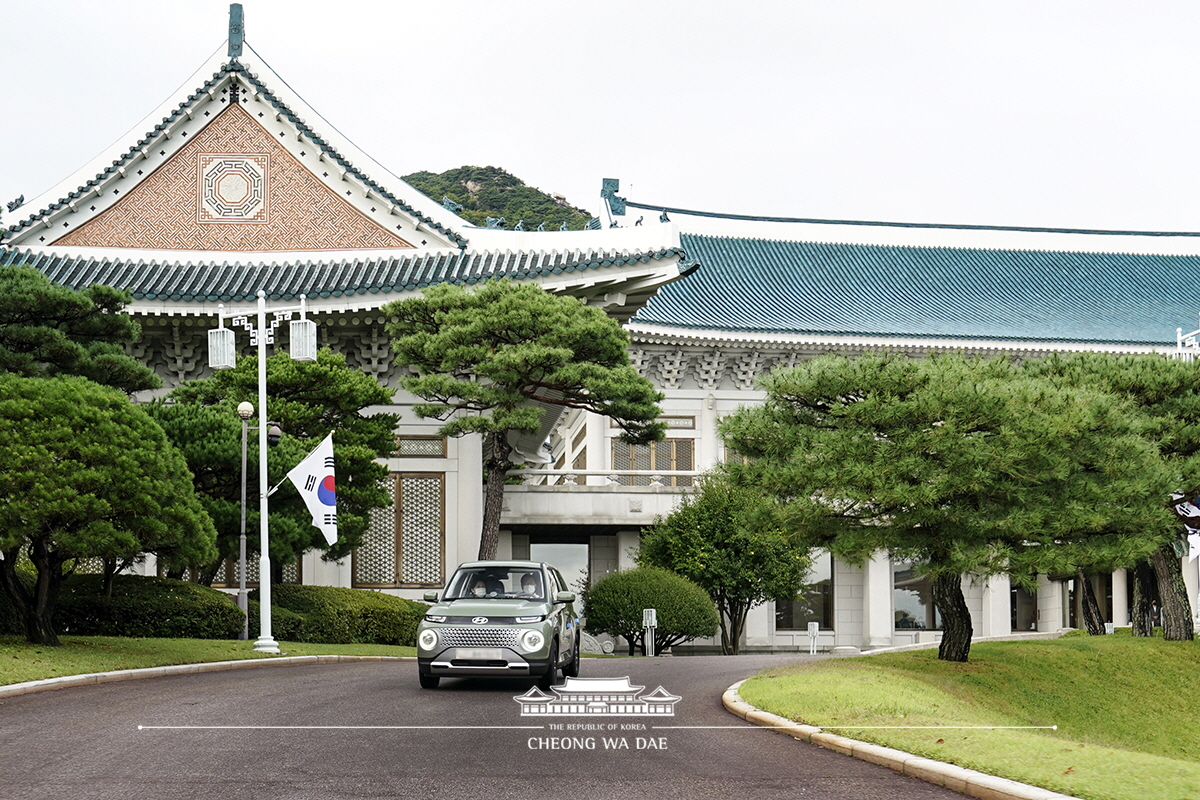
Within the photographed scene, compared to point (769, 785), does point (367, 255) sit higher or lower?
higher

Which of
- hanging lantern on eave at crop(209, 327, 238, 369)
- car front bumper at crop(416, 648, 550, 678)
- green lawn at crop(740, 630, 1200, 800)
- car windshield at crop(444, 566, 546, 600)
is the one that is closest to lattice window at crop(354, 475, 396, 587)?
hanging lantern on eave at crop(209, 327, 238, 369)

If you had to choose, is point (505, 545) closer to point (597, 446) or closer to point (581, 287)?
point (597, 446)

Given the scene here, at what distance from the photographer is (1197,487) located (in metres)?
25.2

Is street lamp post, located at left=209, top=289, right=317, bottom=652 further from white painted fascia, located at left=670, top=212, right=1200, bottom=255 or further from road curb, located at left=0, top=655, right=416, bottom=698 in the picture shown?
white painted fascia, located at left=670, top=212, right=1200, bottom=255

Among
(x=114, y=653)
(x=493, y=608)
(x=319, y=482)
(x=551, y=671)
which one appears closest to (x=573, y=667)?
(x=551, y=671)

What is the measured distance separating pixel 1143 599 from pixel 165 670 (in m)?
21.8

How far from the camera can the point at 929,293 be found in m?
46.7

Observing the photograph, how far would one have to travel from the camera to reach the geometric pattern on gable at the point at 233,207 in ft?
92.5

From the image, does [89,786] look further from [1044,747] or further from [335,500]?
[335,500]

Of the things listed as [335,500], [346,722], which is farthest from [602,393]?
[346,722]

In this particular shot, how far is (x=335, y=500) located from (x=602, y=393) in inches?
206

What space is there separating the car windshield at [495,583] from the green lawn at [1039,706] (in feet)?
9.21

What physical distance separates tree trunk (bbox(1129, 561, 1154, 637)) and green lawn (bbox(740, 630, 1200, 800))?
60cm

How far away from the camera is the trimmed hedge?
24.3 m
